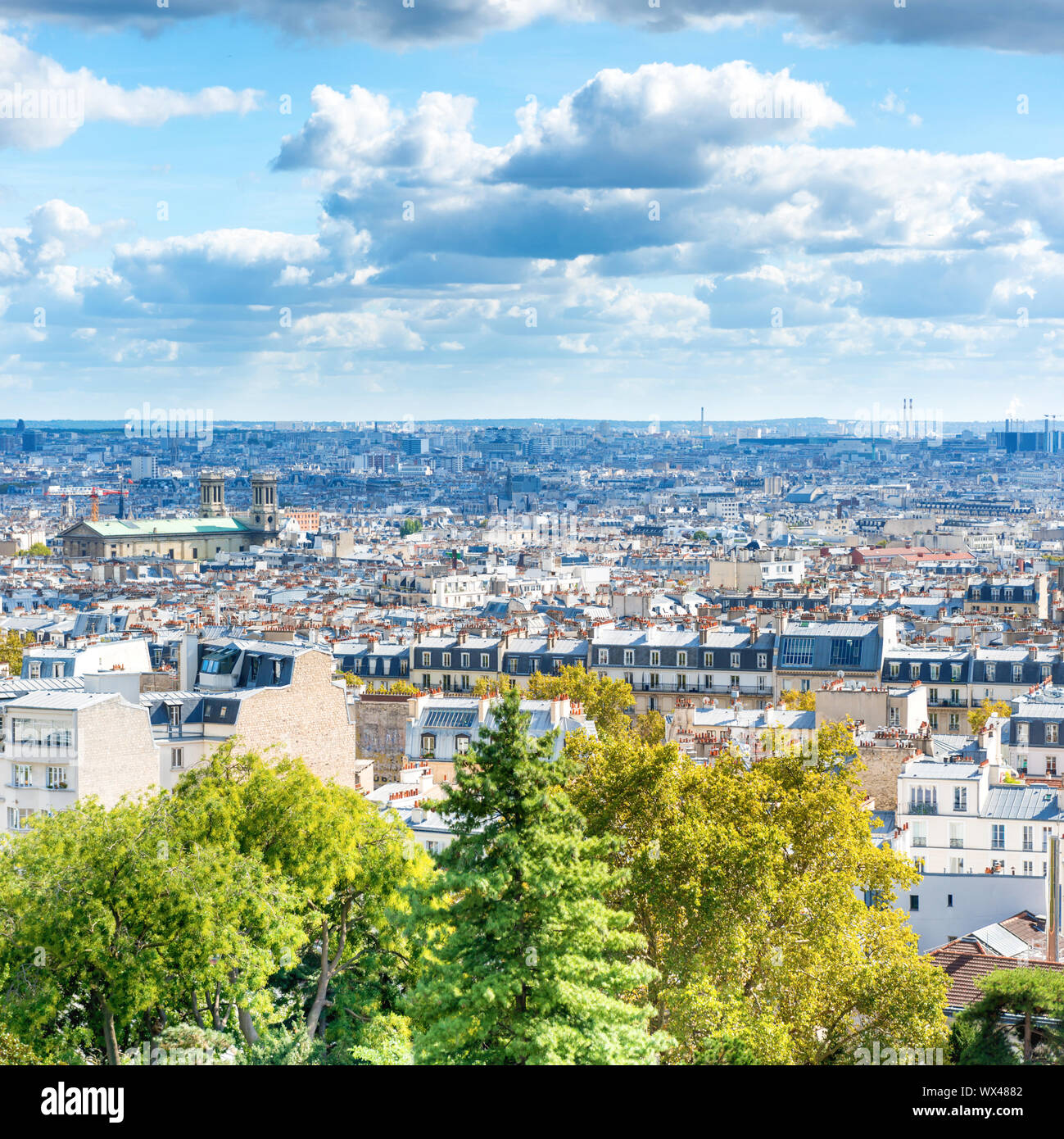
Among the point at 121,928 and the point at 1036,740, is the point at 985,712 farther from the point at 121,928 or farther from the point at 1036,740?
the point at 121,928

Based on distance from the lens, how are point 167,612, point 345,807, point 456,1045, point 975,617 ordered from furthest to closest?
point 167,612, point 975,617, point 345,807, point 456,1045

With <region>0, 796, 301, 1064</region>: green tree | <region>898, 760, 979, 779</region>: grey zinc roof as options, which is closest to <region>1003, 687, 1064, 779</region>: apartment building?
<region>898, 760, 979, 779</region>: grey zinc roof

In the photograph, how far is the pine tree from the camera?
1603cm

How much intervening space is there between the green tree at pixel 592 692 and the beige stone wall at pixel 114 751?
69.4 ft

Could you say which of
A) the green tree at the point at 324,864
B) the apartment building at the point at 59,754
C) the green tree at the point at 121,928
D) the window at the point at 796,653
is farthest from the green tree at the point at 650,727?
the green tree at the point at 121,928

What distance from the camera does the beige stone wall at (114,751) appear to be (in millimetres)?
31891

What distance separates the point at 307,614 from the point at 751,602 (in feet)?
73.9

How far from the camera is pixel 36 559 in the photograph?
6486 inches

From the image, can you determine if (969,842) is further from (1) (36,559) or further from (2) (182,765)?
(1) (36,559)

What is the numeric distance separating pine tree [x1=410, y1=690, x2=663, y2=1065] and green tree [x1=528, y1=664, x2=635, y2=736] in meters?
35.4

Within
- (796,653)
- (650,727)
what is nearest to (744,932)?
(650,727)

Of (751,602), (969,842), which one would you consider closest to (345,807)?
(969,842)

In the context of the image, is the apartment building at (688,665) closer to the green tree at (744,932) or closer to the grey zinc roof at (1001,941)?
the grey zinc roof at (1001,941)

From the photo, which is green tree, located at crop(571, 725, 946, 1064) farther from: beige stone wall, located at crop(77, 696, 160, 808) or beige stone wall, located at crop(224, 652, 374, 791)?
beige stone wall, located at crop(224, 652, 374, 791)
